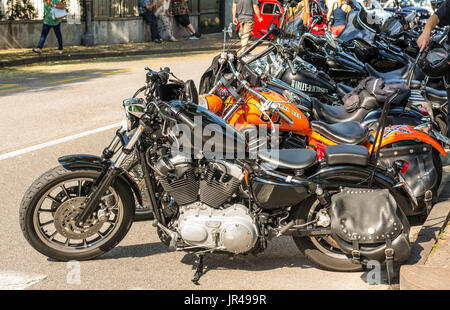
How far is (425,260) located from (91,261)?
2392mm

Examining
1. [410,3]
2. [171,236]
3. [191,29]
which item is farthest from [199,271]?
[410,3]

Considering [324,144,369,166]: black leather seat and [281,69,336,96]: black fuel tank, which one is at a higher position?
[281,69,336,96]: black fuel tank

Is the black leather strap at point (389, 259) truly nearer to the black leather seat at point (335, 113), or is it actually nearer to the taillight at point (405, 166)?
the taillight at point (405, 166)

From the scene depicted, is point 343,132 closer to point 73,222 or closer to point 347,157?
point 347,157

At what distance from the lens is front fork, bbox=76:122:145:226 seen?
498cm

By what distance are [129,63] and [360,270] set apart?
14.0 meters

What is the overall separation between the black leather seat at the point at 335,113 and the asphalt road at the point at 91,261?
1.32m

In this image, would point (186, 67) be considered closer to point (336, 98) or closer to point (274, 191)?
point (336, 98)

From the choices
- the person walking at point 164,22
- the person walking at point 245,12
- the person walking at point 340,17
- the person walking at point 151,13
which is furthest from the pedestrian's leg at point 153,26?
the person walking at point 340,17

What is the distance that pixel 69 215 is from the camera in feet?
17.0

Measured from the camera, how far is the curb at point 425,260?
15.1 ft

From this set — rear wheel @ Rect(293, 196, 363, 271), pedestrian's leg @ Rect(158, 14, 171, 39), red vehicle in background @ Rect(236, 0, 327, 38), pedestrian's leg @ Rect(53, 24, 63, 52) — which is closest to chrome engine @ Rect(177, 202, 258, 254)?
rear wheel @ Rect(293, 196, 363, 271)

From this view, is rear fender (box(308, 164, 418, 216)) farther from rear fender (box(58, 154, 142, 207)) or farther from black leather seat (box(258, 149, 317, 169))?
rear fender (box(58, 154, 142, 207))
